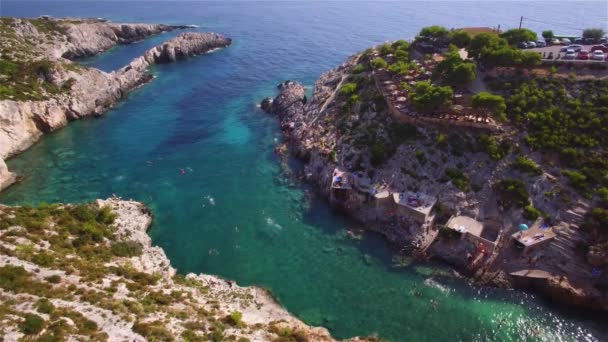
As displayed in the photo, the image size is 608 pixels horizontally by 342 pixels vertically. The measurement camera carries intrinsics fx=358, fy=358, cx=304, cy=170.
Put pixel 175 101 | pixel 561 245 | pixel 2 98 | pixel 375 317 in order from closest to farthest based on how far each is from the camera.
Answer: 1. pixel 375 317
2. pixel 561 245
3. pixel 2 98
4. pixel 175 101

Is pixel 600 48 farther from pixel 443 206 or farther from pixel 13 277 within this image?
pixel 13 277

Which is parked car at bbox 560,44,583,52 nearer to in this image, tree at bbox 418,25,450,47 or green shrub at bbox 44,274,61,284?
tree at bbox 418,25,450,47

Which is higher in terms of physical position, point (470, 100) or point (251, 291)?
point (470, 100)

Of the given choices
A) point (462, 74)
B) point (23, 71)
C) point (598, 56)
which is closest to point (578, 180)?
point (462, 74)

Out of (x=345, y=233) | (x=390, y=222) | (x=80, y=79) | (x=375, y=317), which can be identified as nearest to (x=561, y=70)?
(x=390, y=222)

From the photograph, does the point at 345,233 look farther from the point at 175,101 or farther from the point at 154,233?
the point at 175,101
